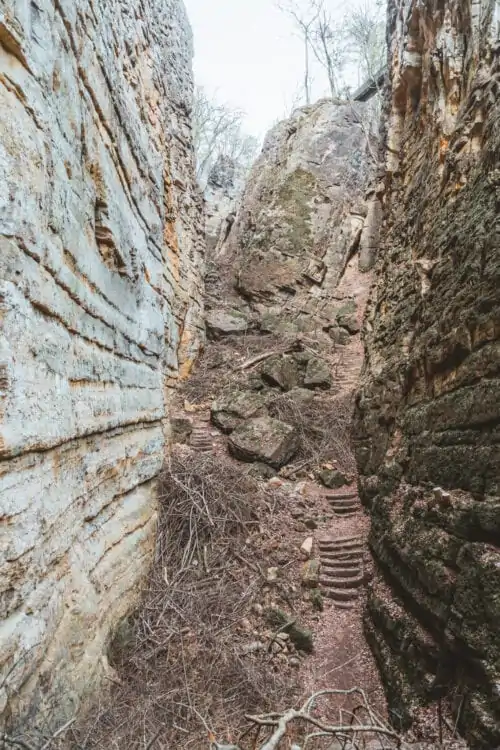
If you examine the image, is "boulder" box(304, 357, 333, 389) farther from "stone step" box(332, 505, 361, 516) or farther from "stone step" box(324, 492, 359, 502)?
"stone step" box(332, 505, 361, 516)

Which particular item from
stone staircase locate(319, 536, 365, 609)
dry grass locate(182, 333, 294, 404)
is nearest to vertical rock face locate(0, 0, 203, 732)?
stone staircase locate(319, 536, 365, 609)

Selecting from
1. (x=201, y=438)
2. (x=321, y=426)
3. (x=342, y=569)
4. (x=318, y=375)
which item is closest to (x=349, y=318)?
(x=318, y=375)

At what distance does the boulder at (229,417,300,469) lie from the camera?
632 centimetres

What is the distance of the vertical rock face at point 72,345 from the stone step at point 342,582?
79.5 inches

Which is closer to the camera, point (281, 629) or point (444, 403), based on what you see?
point (444, 403)

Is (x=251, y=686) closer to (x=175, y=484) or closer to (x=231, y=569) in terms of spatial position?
(x=231, y=569)

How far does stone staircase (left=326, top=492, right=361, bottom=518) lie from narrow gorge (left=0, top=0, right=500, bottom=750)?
0.04 meters

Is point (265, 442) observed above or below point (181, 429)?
below

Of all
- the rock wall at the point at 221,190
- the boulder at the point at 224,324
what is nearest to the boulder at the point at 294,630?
the boulder at the point at 224,324

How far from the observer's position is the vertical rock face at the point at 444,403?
96.8 inches

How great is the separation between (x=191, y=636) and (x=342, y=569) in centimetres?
191

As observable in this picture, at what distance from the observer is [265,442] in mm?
6453

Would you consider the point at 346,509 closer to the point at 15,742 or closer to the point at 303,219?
the point at 15,742

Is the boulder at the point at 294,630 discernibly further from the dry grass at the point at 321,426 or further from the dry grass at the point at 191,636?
the dry grass at the point at 321,426
